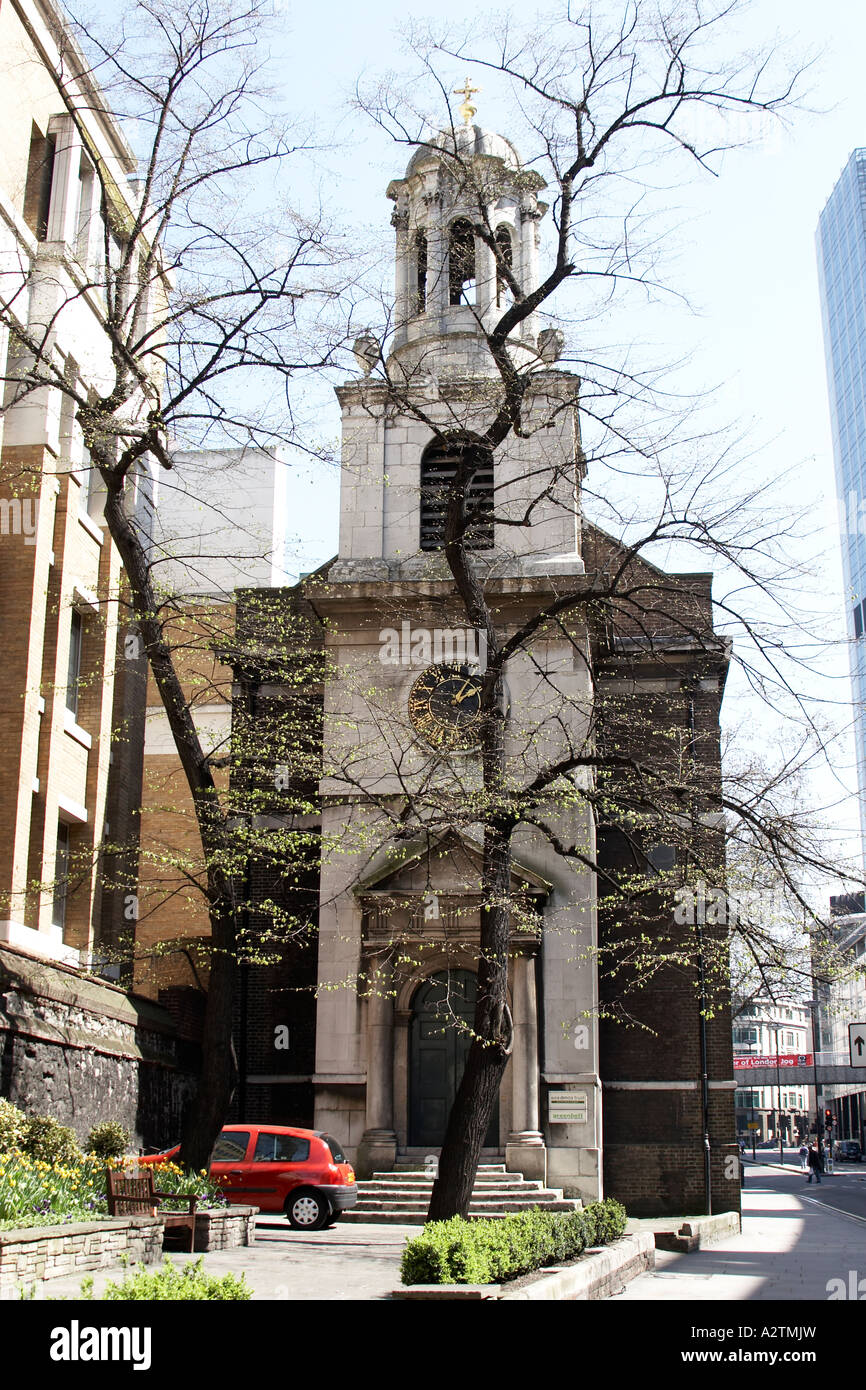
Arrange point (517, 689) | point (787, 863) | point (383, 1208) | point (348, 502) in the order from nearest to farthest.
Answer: point (787, 863), point (383, 1208), point (517, 689), point (348, 502)

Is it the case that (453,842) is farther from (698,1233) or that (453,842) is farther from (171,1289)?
(171,1289)

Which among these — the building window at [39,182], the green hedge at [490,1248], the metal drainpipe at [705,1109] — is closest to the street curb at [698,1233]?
the metal drainpipe at [705,1109]

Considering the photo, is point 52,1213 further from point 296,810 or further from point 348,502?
point 348,502

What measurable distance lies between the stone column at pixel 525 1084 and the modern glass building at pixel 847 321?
12403 centimetres

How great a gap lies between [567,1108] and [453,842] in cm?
483

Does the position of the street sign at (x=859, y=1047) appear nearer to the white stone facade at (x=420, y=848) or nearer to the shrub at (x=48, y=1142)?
the white stone facade at (x=420, y=848)

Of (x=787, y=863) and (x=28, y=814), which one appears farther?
(x=28, y=814)

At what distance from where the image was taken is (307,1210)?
19.2 m

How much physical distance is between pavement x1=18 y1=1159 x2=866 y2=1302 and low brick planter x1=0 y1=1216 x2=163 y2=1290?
0.14 m

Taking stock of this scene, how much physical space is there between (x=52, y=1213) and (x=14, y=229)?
16.0 meters

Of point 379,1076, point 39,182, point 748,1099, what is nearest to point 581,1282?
point 379,1076

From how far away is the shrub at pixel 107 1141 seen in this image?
17688mm
